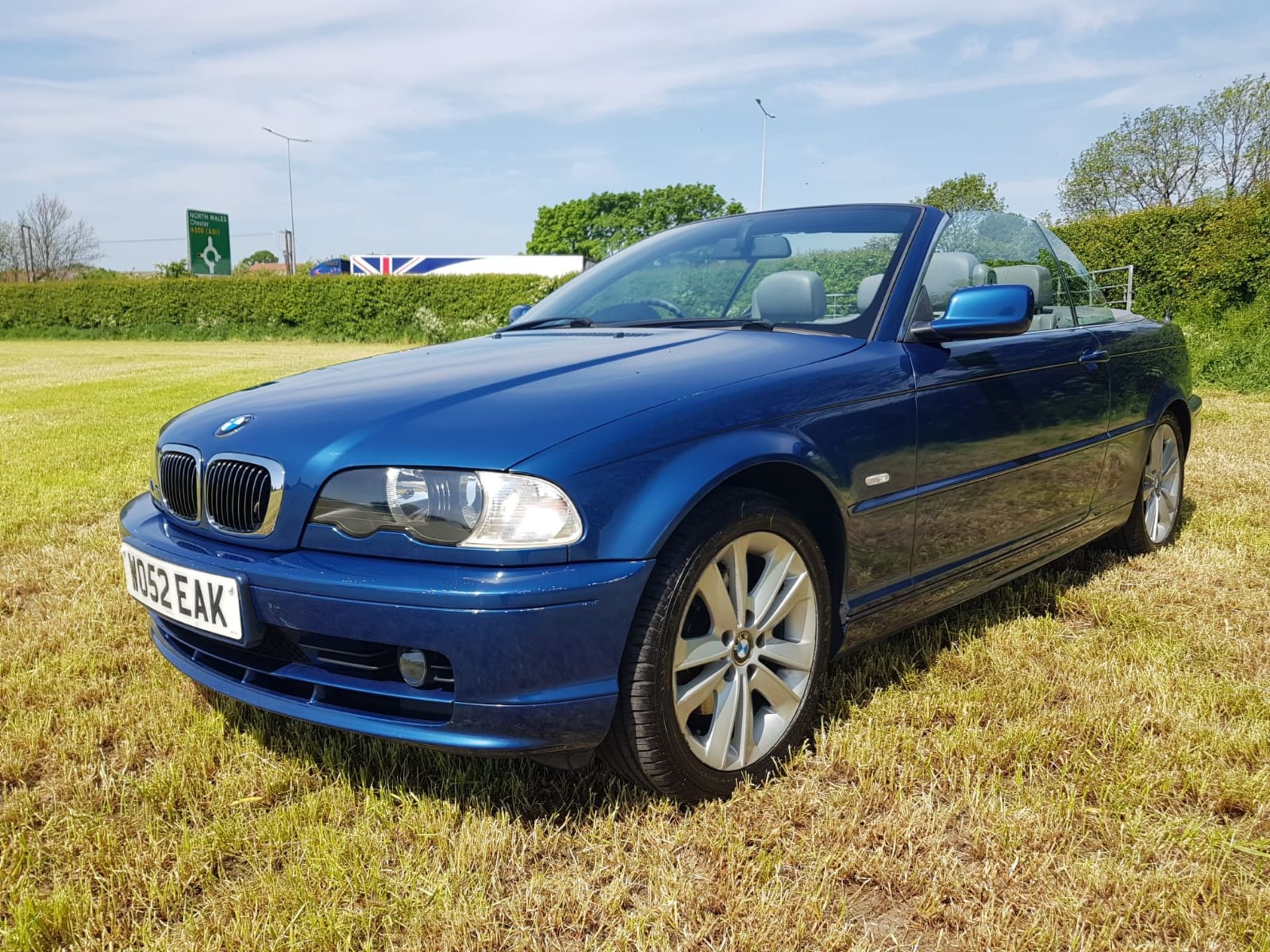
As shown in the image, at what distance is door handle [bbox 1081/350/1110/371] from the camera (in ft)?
11.1

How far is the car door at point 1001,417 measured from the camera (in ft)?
8.76

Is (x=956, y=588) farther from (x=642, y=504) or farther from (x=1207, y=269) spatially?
(x=1207, y=269)

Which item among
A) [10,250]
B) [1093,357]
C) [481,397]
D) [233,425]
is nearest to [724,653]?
[481,397]

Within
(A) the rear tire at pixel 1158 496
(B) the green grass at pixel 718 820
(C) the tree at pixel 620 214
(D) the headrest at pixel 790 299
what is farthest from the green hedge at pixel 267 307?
(C) the tree at pixel 620 214

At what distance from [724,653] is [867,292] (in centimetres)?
122

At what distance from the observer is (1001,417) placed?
289cm

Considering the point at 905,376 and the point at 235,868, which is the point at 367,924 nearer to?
the point at 235,868

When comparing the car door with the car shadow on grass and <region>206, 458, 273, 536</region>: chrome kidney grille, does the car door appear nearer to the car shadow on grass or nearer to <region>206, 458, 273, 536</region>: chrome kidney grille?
the car shadow on grass

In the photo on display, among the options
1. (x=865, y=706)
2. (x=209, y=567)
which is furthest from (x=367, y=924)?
(x=865, y=706)

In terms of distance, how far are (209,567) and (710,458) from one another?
108 centimetres

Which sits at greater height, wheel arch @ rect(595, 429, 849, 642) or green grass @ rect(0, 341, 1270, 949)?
wheel arch @ rect(595, 429, 849, 642)

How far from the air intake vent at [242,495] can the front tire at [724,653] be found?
2.67 feet

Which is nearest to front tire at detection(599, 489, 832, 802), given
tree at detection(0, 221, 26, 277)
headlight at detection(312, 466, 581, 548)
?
headlight at detection(312, 466, 581, 548)

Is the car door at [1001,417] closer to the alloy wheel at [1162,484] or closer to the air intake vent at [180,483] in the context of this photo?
the alloy wheel at [1162,484]
